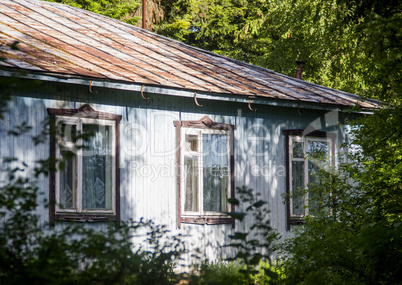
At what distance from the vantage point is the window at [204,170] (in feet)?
33.7

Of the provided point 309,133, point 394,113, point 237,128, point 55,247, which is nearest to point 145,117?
point 237,128

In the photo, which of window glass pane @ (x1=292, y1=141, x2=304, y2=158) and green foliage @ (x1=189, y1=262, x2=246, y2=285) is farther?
window glass pane @ (x1=292, y1=141, x2=304, y2=158)

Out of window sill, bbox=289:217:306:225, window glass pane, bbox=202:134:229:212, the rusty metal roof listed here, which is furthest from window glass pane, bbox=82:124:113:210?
window sill, bbox=289:217:306:225

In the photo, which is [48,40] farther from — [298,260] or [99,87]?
[298,260]

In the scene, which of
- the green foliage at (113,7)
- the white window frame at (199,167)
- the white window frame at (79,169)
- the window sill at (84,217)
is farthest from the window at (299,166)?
the green foliage at (113,7)

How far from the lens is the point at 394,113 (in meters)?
6.59

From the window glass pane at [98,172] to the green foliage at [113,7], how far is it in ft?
47.1

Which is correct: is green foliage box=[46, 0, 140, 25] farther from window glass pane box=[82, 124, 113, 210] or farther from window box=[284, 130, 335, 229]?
window glass pane box=[82, 124, 113, 210]

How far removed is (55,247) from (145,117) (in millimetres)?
6041

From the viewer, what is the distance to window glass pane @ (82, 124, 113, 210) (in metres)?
9.29

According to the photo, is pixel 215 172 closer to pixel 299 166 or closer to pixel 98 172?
pixel 299 166

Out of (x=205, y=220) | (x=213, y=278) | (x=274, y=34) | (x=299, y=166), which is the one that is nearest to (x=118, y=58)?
(x=205, y=220)

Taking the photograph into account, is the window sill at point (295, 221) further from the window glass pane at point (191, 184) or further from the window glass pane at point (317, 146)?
the window glass pane at point (191, 184)

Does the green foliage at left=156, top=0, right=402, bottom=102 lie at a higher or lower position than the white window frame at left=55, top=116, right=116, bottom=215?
higher
